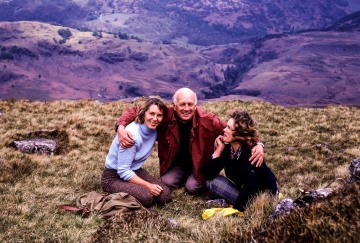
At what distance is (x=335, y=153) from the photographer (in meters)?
10.4

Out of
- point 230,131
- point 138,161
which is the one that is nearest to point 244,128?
point 230,131

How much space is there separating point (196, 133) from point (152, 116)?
3.78 ft

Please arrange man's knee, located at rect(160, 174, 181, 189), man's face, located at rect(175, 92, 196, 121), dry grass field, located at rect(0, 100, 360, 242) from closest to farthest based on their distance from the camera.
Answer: dry grass field, located at rect(0, 100, 360, 242) → man's face, located at rect(175, 92, 196, 121) → man's knee, located at rect(160, 174, 181, 189)

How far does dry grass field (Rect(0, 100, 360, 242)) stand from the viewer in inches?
119

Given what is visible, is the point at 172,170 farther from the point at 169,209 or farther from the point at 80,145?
the point at 80,145

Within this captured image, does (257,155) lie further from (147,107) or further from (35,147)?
(35,147)

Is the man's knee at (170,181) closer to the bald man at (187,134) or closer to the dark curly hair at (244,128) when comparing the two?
the bald man at (187,134)

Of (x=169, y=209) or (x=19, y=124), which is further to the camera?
(x=19, y=124)

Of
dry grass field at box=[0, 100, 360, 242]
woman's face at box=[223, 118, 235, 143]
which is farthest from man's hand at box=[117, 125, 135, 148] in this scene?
woman's face at box=[223, 118, 235, 143]

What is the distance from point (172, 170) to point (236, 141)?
211 cm

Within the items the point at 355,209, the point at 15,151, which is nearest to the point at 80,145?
the point at 15,151

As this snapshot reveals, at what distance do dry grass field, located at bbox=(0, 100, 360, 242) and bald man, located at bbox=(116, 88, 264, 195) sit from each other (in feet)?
1.40

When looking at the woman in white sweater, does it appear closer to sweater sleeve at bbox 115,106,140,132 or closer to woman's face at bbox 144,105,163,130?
woman's face at bbox 144,105,163,130

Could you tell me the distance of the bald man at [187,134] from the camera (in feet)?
20.4
